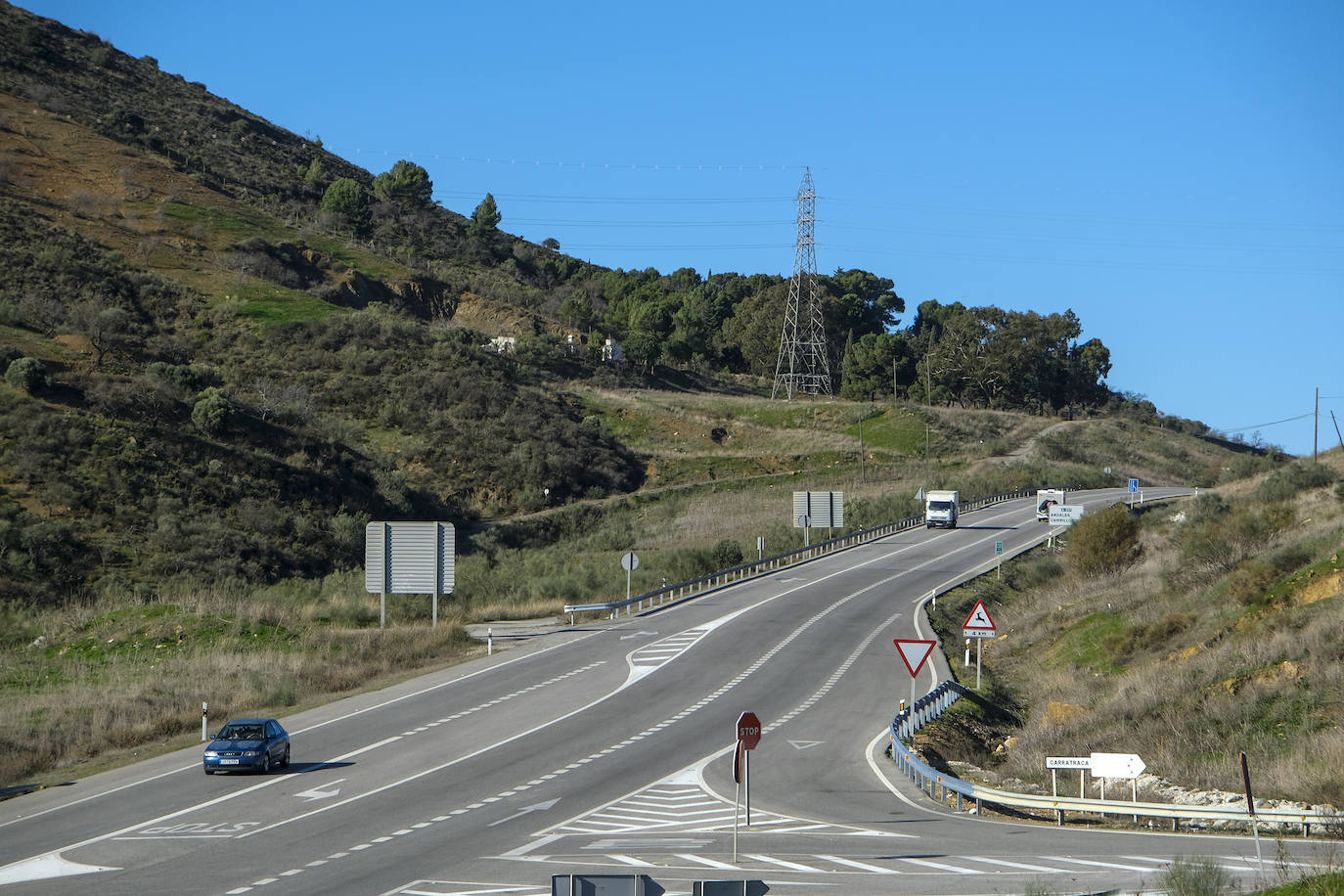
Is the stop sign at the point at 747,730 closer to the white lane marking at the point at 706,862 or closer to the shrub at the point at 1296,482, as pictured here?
the white lane marking at the point at 706,862

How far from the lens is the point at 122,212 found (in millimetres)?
99312

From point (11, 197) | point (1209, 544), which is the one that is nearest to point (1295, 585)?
point (1209, 544)

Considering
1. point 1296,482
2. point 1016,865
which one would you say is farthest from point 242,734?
point 1296,482

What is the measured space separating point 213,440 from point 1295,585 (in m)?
50.0

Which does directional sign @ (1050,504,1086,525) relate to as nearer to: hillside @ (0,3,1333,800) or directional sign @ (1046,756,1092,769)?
hillside @ (0,3,1333,800)

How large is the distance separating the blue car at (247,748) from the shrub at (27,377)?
42.7m

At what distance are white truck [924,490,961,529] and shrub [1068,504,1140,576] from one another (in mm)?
18773

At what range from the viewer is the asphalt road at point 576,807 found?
570 inches

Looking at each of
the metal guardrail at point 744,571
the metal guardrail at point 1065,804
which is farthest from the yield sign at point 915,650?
the metal guardrail at point 744,571

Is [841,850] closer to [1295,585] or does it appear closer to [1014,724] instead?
[1014,724]

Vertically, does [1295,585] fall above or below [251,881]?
above

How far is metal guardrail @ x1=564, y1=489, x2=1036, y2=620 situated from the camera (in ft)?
149

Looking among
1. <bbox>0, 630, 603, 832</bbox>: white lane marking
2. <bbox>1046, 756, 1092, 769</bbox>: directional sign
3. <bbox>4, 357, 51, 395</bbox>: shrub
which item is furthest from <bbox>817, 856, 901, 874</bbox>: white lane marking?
<bbox>4, 357, 51, 395</bbox>: shrub

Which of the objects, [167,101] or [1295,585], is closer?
[1295,585]
